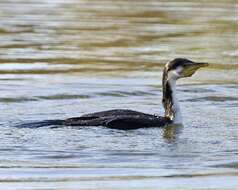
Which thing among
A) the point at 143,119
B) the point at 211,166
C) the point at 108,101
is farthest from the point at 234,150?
the point at 108,101

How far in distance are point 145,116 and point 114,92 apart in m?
3.25

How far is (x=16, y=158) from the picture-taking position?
495 inches

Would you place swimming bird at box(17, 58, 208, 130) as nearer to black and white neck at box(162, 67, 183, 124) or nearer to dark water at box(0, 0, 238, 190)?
black and white neck at box(162, 67, 183, 124)

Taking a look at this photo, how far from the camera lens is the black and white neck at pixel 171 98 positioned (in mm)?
15531

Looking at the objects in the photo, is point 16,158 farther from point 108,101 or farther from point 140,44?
point 140,44

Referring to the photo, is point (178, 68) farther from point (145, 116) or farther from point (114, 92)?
point (114, 92)

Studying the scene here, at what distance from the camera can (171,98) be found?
15.8m

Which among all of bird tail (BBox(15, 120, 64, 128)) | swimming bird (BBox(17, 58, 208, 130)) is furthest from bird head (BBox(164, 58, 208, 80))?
bird tail (BBox(15, 120, 64, 128))

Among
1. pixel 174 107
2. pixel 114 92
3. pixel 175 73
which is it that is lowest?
pixel 114 92

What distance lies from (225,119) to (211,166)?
3.52 metres

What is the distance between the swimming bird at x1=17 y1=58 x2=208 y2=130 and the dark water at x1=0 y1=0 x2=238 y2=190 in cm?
15

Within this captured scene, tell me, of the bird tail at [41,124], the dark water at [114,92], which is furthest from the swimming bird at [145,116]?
the dark water at [114,92]

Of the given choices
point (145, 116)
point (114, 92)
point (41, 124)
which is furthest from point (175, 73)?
point (114, 92)

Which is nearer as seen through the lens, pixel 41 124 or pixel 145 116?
pixel 41 124
